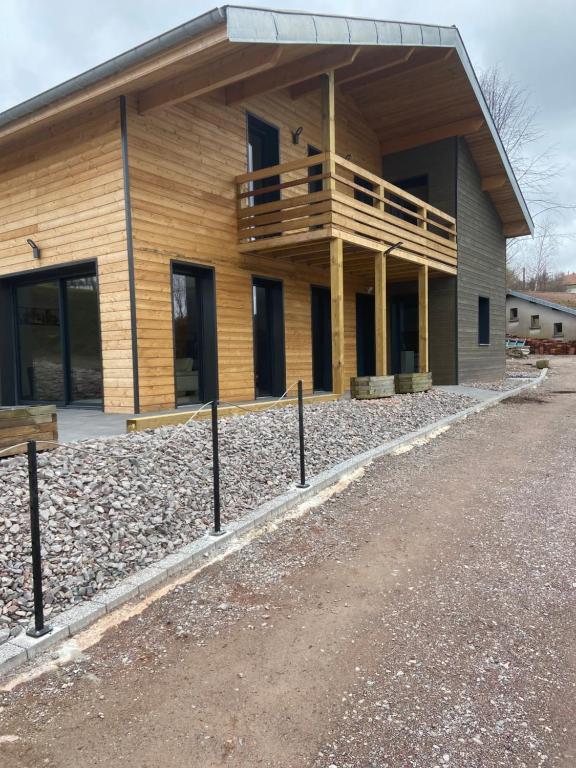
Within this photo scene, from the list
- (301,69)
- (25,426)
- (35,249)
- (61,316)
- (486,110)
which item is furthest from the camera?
(486,110)

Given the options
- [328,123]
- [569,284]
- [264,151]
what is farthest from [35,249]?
[569,284]

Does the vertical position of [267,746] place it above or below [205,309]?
below

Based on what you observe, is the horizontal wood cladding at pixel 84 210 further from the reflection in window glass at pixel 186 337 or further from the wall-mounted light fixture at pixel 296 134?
the wall-mounted light fixture at pixel 296 134

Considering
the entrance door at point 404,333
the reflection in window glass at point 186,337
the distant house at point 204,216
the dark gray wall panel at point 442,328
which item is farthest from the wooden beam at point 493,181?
the reflection in window glass at point 186,337

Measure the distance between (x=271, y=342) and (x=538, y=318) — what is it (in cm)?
3195

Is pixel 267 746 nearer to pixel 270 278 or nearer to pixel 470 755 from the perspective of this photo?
pixel 470 755

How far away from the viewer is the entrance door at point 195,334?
8281 mm

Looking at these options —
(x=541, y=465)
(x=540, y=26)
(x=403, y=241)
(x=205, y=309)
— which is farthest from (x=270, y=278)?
(x=540, y=26)

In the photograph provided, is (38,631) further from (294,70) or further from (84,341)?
(294,70)

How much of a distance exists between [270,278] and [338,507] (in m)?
6.18

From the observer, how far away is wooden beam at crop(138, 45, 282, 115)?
21.9 ft

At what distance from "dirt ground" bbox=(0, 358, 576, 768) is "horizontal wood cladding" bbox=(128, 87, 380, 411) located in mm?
4615

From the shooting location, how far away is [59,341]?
860 centimetres

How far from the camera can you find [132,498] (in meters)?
3.95
